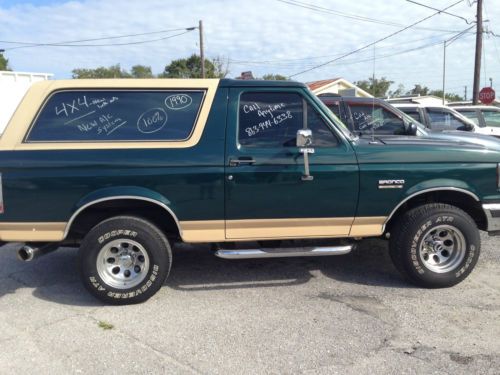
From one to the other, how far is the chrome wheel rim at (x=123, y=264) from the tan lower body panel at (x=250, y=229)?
0.41 meters

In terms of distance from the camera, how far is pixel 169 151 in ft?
13.3

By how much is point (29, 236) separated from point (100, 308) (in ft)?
2.93

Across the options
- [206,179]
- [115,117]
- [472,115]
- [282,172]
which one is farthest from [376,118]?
[472,115]

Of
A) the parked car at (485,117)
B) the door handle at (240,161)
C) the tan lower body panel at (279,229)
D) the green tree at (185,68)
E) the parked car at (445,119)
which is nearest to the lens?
the door handle at (240,161)

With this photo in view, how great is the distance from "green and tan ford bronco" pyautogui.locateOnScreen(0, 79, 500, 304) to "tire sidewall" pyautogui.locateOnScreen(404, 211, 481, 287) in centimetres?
1

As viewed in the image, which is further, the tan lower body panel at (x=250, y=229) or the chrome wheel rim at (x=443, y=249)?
the chrome wheel rim at (x=443, y=249)

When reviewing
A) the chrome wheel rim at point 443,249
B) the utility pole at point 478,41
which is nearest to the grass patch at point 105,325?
the chrome wheel rim at point 443,249

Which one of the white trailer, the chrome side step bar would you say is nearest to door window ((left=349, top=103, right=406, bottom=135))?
the chrome side step bar

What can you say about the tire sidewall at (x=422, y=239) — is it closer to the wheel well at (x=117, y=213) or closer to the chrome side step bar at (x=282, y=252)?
the chrome side step bar at (x=282, y=252)

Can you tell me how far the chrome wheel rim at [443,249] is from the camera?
4.43 m

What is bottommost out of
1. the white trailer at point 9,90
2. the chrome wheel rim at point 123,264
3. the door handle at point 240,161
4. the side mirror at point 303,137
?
the chrome wheel rim at point 123,264

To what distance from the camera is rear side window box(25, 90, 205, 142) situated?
4.07 meters

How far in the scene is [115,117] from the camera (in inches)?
163

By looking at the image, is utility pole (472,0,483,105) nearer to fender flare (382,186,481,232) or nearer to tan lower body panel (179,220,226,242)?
fender flare (382,186,481,232)
